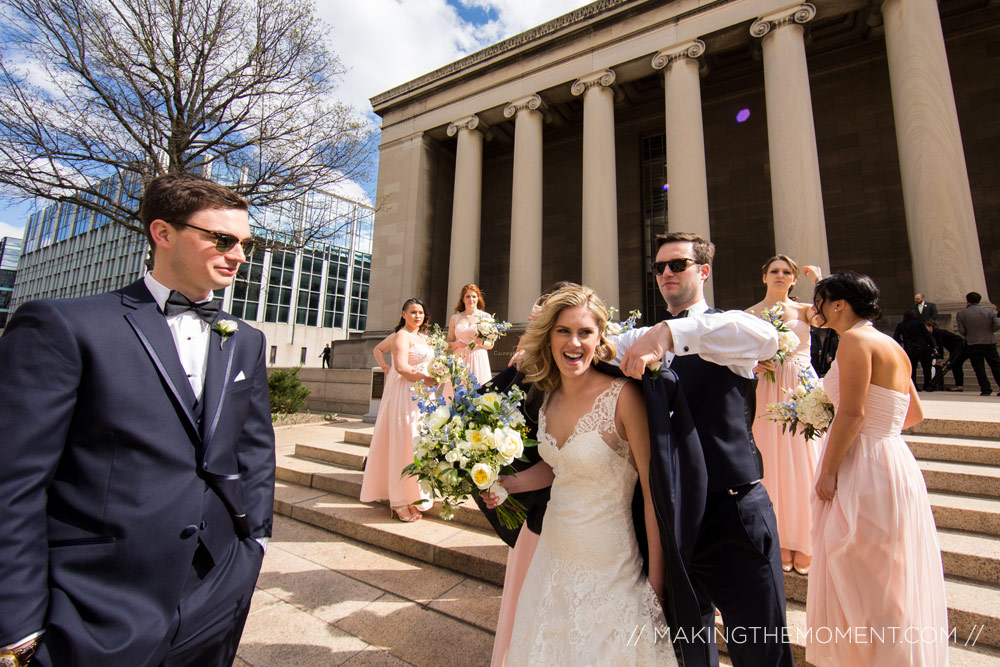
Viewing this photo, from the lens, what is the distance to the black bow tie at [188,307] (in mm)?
1825

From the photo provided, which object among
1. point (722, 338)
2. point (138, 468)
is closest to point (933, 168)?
point (722, 338)

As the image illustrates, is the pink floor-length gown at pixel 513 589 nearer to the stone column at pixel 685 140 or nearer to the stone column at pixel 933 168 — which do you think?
the stone column at pixel 685 140

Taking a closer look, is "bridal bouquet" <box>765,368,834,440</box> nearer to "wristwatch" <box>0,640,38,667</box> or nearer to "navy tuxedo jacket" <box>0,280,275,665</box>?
"navy tuxedo jacket" <box>0,280,275,665</box>

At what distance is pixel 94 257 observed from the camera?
51062mm

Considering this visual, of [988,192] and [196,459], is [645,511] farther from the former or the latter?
[988,192]

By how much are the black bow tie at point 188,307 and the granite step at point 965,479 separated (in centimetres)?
639

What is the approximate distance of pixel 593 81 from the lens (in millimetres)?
13859

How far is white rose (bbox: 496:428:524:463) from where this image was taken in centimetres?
187

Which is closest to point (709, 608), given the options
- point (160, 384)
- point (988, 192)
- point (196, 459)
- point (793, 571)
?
point (793, 571)

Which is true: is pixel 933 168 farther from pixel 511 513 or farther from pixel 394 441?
pixel 511 513

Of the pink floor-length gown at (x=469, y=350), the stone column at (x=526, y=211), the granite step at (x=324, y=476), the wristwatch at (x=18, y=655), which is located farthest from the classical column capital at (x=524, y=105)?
the wristwatch at (x=18, y=655)

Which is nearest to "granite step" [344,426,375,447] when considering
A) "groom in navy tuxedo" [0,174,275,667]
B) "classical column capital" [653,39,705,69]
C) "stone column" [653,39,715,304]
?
"groom in navy tuxedo" [0,174,275,667]

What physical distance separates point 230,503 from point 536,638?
4.58 feet

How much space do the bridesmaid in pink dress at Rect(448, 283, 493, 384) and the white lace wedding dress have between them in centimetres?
374
